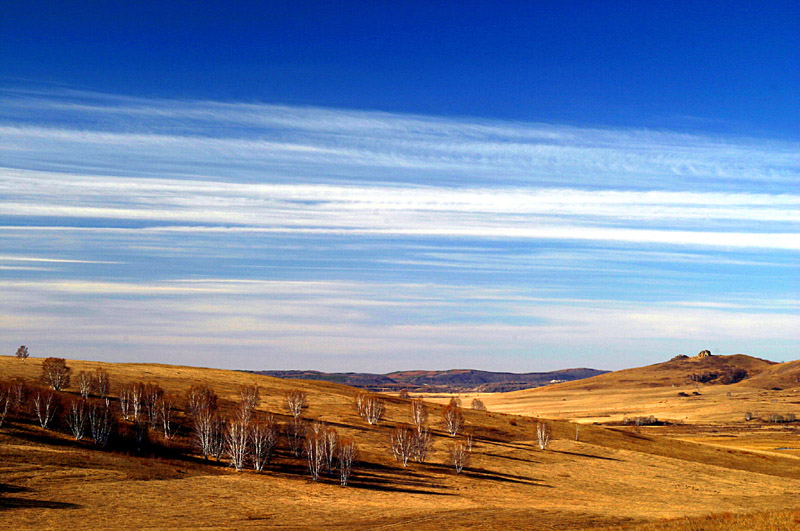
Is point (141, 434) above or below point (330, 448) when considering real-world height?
above

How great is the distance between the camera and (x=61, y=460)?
203 feet

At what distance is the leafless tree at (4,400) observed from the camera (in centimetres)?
7119

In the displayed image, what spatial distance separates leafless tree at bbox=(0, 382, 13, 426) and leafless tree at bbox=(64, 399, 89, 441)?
648cm

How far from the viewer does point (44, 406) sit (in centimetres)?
7731

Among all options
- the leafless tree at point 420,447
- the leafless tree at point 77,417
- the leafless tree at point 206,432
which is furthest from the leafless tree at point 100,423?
the leafless tree at point 420,447

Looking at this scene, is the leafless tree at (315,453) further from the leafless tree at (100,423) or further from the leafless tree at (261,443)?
the leafless tree at (100,423)

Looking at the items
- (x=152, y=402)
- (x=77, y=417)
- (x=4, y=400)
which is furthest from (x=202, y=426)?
(x=4, y=400)

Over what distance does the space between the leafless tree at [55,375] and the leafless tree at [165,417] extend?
18070 millimetres

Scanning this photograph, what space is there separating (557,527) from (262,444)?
37.9 meters

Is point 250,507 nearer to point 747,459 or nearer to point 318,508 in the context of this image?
point 318,508

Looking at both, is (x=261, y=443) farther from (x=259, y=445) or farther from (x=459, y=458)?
(x=459, y=458)

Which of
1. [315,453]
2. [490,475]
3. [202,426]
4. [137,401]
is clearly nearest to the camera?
[315,453]

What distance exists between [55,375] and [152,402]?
19.0 meters

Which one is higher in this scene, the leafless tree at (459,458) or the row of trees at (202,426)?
the row of trees at (202,426)
